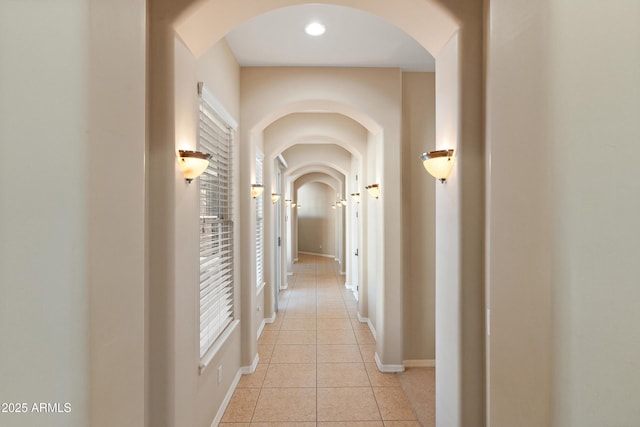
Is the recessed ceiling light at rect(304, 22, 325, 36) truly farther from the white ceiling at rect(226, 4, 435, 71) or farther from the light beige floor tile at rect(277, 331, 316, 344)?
the light beige floor tile at rect(277, 331, 316, 344)

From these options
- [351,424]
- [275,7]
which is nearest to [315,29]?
[275,7]

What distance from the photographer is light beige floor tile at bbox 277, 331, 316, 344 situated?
16.9 ft

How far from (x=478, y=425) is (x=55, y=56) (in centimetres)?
254

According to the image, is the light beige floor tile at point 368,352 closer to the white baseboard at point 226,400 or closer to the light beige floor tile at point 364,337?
the light beige floor tile at point 364,337

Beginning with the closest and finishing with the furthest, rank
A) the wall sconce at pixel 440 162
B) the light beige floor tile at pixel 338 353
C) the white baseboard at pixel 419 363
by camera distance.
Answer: the wall sconce at pixel 440 162, the white baseboard at pixel 419 363, the light beige floor tile at pixel 338 353

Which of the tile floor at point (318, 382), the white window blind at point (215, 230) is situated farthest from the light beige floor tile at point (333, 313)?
the white window blind at point (215, 230)

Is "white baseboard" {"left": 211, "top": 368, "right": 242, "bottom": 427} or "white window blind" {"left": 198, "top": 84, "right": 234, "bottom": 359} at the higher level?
"white window blind" {"left": 198, "top": 84, "right": 234, "bottom": 359}

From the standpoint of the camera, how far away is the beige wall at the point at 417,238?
4.19 meters

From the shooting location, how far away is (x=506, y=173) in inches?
39.9

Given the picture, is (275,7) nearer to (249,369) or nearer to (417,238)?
(417,238)

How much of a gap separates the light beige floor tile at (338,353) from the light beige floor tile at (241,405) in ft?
3.64

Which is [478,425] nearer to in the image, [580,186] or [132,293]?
[580,186]

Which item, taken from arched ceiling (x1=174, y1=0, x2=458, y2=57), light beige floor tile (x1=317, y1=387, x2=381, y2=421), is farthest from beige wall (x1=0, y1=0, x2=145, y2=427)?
light beige floor tile (x1=317, y1=387, x2=381, y2=421)

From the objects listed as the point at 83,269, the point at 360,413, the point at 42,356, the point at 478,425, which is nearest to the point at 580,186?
the point at 83,269
